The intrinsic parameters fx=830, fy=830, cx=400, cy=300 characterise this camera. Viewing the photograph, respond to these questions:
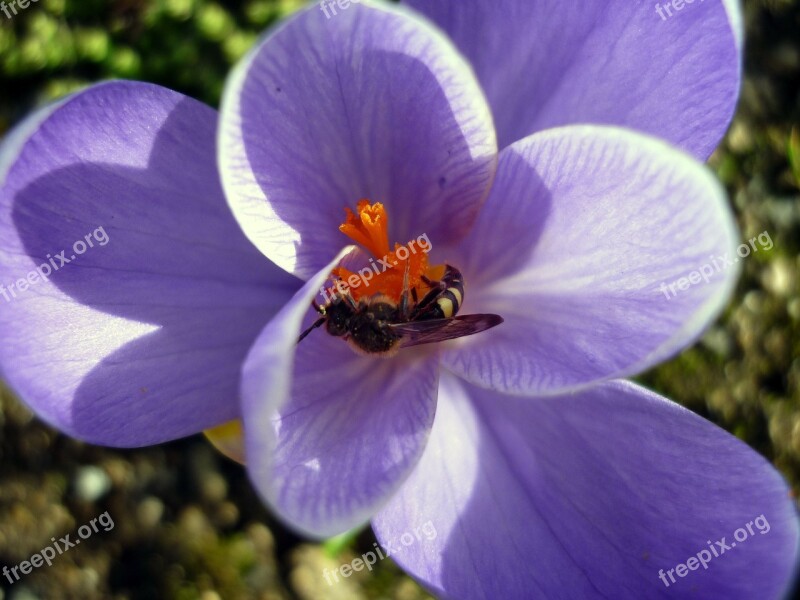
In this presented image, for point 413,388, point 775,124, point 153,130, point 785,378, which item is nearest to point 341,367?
point 413,388

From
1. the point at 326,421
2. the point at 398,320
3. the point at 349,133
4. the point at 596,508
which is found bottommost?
the point at 596,508

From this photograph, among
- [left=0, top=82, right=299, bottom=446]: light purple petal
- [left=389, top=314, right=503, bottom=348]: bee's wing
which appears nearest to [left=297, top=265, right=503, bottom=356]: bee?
[left=389, top=314, right=503, bottom=348]: bee's wing

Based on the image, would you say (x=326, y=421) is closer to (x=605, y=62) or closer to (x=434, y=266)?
(x=434, y=266)

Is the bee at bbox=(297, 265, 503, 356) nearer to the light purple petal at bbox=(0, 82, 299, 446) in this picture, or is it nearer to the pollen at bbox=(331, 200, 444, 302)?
the pollen at bbox=(331, 200, 444, 302)

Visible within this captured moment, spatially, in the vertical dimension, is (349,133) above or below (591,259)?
above

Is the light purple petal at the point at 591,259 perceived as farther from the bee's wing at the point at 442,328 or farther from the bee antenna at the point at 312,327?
the bee antenna at the point at 312,327

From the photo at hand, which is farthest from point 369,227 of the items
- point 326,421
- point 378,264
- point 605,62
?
point 605,62

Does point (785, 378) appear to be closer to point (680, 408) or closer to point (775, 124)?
point (775, 124)
